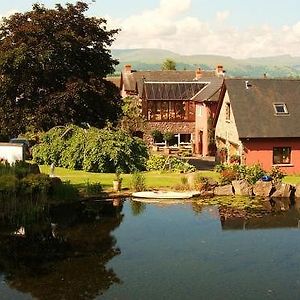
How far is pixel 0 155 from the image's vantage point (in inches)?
1287

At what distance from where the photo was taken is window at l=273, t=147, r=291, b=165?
124 feet

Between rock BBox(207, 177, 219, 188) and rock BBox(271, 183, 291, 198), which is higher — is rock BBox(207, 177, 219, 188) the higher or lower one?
the higher one

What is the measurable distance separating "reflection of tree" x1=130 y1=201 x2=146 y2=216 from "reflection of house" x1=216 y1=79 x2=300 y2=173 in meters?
11.8

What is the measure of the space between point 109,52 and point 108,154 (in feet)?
38.0

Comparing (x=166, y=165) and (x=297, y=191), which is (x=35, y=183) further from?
(x=297, y=191)

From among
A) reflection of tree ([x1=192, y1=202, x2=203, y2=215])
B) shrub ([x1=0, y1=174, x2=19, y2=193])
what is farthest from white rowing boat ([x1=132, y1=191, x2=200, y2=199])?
shrub ([x1=0, y1=174, x2=19, y2=193])

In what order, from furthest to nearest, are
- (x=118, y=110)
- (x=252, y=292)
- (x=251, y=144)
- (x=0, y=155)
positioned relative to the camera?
(x=118, y=110) < (x=251, y=144) < (x=0, y=155) < (x=252, y=292)

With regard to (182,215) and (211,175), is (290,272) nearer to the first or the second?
(182,215)

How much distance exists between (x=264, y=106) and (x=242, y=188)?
1067 cm

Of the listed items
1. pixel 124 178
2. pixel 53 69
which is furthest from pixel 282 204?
pixel 53 69

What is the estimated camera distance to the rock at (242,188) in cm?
3008

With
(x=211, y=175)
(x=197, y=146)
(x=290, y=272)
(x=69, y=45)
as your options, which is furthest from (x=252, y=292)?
(x=197, y=146)

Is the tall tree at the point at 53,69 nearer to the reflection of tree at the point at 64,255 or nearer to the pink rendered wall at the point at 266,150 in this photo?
the pink rendered wall at the point at 266,150

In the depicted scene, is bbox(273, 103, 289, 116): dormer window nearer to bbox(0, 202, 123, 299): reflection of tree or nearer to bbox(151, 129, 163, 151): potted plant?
bbox(0, 202, 123, 299): reflection of tree
